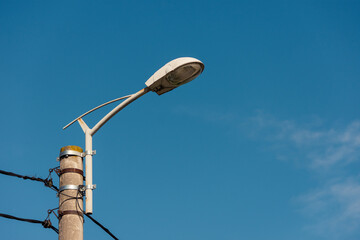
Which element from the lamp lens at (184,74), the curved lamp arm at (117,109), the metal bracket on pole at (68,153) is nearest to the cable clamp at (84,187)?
the metal bracket on pole at (68,153)

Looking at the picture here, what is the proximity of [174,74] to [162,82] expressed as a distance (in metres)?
0.24

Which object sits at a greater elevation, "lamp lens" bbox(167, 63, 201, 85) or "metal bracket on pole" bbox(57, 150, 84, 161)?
"lamp lens" bbox(167, 63, 201, 85)

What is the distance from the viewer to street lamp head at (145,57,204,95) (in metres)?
8.51

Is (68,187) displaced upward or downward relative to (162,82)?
downward

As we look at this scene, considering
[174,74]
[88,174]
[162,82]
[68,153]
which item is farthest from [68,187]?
[174,74]

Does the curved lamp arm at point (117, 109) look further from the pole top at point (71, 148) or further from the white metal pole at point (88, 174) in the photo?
the pole top at point (71, 148)

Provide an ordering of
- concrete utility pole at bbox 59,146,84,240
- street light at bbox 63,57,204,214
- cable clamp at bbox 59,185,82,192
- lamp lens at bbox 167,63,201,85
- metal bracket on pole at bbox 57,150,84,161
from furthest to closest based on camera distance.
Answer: lamp lens at bbox 167,63,201,85 < street light at bbox 63,57,204,214 < metal bracket on pole at bbox 57,150,84,161 < cable clamp at bbox 59,185,82,192 < concrete utility pole at bbox 59,146,84,240

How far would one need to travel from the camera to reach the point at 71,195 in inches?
314

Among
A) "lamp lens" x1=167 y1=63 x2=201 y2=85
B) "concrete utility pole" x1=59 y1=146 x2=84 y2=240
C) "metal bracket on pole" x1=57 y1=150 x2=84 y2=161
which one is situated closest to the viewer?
"concrete utility pole" x1=59 y1=146 x2=84 y2=240

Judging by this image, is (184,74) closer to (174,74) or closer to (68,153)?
(174,74)

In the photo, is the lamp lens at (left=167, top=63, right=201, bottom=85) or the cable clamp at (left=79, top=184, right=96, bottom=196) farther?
the lamp lens at (left=167, top=63, right=201, bottom=85)

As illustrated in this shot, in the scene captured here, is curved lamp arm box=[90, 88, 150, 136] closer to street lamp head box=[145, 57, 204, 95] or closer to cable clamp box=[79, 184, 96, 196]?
street lamp head box=[145, 57, 204, 95]

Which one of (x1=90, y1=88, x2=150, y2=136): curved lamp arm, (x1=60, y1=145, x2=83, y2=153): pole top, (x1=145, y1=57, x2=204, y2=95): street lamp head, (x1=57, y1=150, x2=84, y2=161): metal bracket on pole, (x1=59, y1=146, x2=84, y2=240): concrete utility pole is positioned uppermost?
(x1=145, y1=57, x2=204, y2=95): street lamp head

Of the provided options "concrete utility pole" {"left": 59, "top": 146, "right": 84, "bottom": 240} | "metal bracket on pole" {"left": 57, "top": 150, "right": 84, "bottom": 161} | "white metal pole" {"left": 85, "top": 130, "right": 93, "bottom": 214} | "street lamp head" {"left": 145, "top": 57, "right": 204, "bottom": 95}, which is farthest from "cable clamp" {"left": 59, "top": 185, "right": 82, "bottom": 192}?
"street lamp head" {"left": 145, "top": 57, "right": 204, "bottom": 95}
